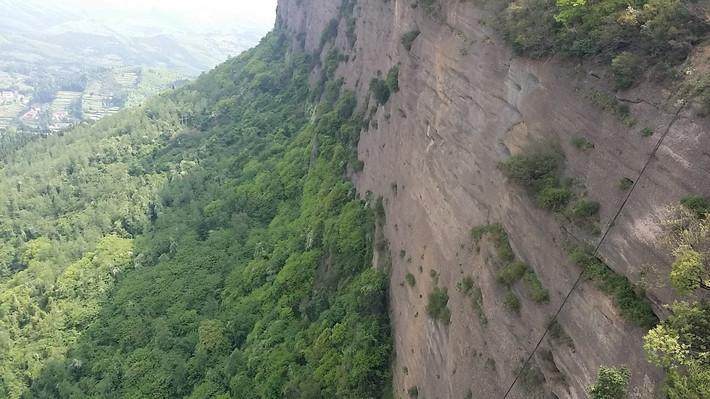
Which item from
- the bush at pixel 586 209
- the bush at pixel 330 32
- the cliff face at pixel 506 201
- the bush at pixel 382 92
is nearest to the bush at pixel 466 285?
the cliff face at pixel 506 201

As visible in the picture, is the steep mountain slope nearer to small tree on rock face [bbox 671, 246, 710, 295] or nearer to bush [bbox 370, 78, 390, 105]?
small tree on rock face [bbox 671, 246, 710, 295]

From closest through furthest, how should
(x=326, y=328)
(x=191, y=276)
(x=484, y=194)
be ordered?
(x=484, y=194), (x=326, y=328), (x=191, y=276)

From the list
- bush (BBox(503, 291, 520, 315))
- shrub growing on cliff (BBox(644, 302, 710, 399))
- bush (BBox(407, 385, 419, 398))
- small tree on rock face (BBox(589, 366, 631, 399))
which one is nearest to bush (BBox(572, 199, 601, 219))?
bush (BBox(503, 291, 520, 315))

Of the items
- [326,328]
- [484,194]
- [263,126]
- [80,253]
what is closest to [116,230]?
[80,253]

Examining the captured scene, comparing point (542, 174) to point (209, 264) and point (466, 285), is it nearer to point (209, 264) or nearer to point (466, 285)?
point (466, 285)

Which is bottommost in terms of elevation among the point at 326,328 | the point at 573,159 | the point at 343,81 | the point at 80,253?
the point at 80,253

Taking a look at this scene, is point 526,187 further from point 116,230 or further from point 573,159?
point 116,230

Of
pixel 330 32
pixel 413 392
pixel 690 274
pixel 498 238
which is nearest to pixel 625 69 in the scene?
pixel 498 238
